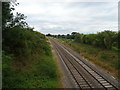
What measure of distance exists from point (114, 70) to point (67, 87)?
7187 mm

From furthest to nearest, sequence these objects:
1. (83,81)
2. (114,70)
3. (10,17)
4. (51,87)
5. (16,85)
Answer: (114,70) < (83,81) < (10,17) < (51,87) < (16,85)

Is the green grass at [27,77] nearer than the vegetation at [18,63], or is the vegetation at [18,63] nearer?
the green grass at [27,77]

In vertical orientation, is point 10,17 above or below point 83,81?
above

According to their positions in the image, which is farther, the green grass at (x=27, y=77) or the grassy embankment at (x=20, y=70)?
the grassy embankment at (x=20, y=70)

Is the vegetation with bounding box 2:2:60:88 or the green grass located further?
the vegetation with bounding box 2:2:60:88

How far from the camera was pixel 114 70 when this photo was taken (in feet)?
47.9

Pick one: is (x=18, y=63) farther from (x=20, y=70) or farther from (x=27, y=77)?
(x=27, y=77)

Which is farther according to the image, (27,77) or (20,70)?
(20,70)

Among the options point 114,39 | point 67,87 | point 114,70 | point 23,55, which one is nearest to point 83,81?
point 67,87

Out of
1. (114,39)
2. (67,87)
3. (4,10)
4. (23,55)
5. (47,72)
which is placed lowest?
(67,87)

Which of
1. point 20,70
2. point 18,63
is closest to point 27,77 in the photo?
point 20,70

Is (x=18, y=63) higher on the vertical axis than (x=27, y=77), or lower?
higher

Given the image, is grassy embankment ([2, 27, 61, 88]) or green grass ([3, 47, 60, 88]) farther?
grassy embankment ([2, 27, 61, 88])

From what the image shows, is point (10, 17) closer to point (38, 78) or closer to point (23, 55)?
point (23, 55)
